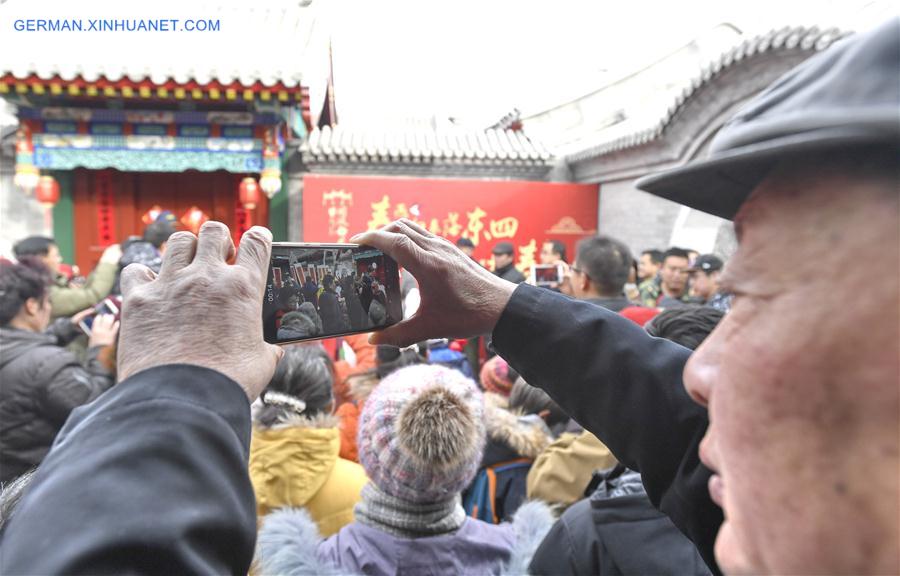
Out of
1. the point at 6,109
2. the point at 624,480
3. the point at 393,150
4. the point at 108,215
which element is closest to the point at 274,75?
the point at 393,150

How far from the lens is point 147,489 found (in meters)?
0.54

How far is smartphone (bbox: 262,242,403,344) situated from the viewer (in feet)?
3.21

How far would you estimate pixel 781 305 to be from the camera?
0.46 meters

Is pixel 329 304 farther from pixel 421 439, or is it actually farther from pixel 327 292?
pixel 421 439


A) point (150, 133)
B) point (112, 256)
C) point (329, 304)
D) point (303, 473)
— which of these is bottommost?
point (303, 473)

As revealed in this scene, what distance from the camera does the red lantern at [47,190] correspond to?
6410 millimetres

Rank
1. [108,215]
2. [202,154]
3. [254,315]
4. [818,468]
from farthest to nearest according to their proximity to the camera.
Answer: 1. [108,215]
2. [202,154]
3. [254,315]
4. [818,468]

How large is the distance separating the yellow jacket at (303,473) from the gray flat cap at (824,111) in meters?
1.37

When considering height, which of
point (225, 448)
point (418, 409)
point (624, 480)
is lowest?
point (624, 480)

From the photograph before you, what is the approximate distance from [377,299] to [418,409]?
287 millimetres

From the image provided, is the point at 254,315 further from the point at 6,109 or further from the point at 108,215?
the point at 6,109

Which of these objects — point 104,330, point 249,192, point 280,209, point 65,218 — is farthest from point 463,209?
point 104,330

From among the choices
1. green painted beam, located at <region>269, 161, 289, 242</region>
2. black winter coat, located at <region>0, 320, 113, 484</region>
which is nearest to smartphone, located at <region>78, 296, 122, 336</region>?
black winter coat, located at <region>0, 320, 113, 484</region>

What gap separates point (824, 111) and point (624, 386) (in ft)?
1.86
